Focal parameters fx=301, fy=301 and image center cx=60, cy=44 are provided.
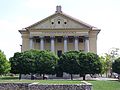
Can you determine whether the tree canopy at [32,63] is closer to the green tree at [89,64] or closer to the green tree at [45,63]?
the green tree at [45,63]

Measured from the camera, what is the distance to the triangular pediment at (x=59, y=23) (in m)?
77.9

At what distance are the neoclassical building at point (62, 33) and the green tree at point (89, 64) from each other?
1708cm

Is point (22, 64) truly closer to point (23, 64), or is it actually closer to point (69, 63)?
point (23, 64)

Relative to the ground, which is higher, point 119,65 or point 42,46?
point 42,46

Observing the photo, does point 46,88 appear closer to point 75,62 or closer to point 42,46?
point 75,62

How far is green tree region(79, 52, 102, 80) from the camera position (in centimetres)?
5992

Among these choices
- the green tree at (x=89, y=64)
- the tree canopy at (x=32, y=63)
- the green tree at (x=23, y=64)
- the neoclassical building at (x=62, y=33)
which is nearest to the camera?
the green tree at (x=89, y=64)

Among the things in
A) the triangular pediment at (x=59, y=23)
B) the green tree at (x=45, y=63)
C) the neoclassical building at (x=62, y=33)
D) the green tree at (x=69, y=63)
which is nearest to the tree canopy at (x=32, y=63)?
the green tree at (x=45, y=63)

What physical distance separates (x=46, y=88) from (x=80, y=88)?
288 centimetres

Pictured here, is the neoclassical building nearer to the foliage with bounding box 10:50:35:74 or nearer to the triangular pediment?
the triangular pediment

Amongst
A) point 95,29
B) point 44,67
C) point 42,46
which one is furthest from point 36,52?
point 95,29

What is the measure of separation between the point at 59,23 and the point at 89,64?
2216 centimetres

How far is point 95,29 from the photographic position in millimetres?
80125

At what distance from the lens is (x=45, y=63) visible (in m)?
61.1
